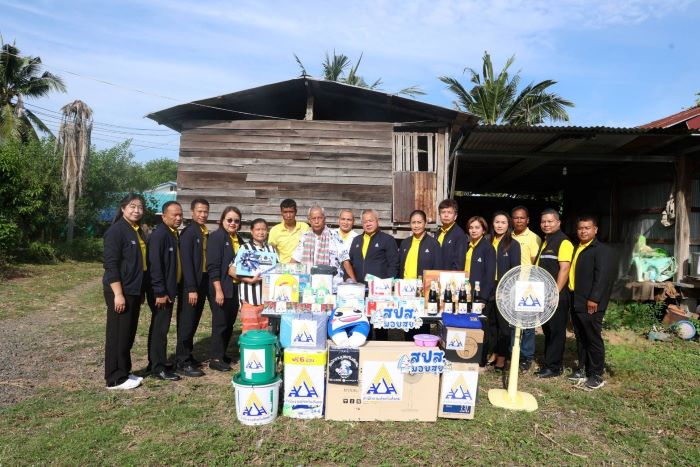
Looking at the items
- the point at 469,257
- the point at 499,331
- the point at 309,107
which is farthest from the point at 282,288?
the point at 309,107

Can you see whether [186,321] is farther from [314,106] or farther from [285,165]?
[314,106]

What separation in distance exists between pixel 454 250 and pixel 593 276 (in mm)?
1466

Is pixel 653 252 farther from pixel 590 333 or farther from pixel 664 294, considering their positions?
pixel 590 333

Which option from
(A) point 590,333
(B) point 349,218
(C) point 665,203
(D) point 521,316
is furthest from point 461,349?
(C) point 665,203

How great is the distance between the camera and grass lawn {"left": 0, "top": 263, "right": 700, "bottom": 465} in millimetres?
3439

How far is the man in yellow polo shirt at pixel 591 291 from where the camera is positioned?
189 inches

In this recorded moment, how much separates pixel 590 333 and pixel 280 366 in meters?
3.40

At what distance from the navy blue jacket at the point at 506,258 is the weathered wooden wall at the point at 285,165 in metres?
4.46

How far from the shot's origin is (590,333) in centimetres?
489

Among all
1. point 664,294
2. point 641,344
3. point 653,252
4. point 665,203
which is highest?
point 665,203

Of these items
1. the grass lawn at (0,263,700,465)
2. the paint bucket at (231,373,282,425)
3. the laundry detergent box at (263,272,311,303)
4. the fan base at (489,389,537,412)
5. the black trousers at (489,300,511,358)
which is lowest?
the grass lawn at (0,263,700,465)

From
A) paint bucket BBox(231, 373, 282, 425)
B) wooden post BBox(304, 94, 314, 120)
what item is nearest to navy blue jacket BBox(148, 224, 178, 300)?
paint bucket BBox(231, 373, 282, 425)

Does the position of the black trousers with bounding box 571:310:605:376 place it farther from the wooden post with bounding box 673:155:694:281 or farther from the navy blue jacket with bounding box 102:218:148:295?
the wooden post with bounding box 673:155:694:281

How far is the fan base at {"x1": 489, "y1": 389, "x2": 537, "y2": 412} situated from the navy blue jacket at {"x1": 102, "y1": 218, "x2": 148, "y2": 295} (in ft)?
12.0
